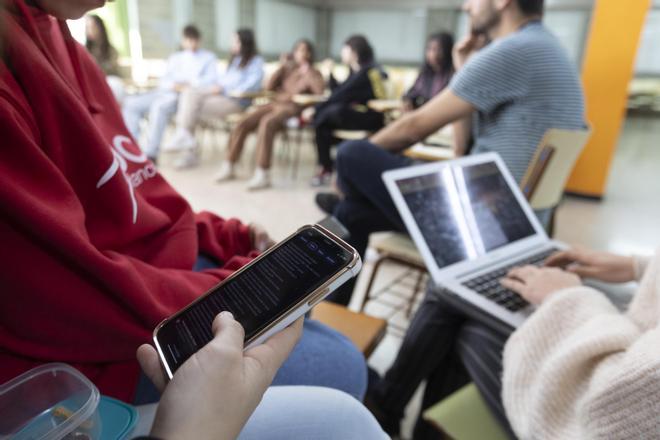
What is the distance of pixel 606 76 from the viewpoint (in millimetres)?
3086

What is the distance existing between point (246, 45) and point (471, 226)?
3.96 metres

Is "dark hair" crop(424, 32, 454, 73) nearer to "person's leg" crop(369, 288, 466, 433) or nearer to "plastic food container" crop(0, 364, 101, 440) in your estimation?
"person's leg" crop(369, 288, 466, 433)

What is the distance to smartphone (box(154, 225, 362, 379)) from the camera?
427mm

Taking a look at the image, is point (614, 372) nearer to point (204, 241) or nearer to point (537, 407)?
point (537, 407)

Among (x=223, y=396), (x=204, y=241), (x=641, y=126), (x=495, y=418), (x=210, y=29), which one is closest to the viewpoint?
(x=223, y=396)

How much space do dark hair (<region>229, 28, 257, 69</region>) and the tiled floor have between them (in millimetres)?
996

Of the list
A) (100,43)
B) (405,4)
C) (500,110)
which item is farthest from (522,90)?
(405,4)

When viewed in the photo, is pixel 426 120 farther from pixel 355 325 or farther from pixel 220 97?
pixel 220 97

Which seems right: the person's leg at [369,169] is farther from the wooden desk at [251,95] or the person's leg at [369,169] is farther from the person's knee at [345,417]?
the wooden desk at [251,95]

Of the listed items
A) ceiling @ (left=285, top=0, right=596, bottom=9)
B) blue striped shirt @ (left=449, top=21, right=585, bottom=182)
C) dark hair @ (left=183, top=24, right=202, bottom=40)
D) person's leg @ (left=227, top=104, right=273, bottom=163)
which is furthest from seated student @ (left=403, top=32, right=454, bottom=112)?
ceiling @ (left=285, top=0, right=596, bottom=9)

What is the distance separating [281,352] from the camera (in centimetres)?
42

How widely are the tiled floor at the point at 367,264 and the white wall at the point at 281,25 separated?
150 inches

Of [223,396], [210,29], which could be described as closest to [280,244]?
[223,396]

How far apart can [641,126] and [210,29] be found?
7707 millimetres
